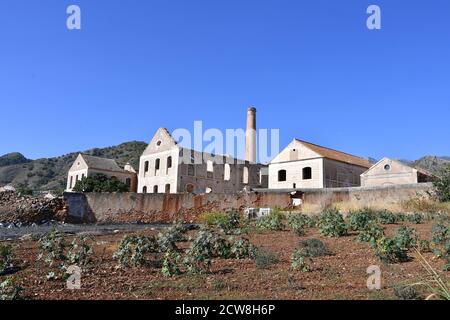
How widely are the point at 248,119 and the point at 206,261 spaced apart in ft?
133

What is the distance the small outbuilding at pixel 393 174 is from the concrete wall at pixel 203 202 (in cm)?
876

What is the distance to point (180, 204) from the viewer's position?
81.0 ft

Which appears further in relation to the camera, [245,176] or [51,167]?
[51,167]

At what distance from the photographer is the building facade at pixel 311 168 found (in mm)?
39500

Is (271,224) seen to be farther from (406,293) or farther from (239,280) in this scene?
(406,293)

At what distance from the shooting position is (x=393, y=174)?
1398 inches

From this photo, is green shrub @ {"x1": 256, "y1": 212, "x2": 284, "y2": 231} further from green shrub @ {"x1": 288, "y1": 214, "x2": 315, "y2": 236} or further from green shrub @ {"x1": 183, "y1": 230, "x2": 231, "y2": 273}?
green shrub @ {"x1": 183, "y1": 230, "x2": 231, "y2": 273}

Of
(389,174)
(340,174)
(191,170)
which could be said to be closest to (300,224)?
(389,174)

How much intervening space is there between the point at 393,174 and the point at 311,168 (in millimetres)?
7839

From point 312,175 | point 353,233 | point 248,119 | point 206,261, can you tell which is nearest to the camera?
point 206,261

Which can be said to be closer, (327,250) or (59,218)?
(327,250)

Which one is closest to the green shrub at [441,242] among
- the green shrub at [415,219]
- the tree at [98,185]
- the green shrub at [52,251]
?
the green shrub at [415,219]
